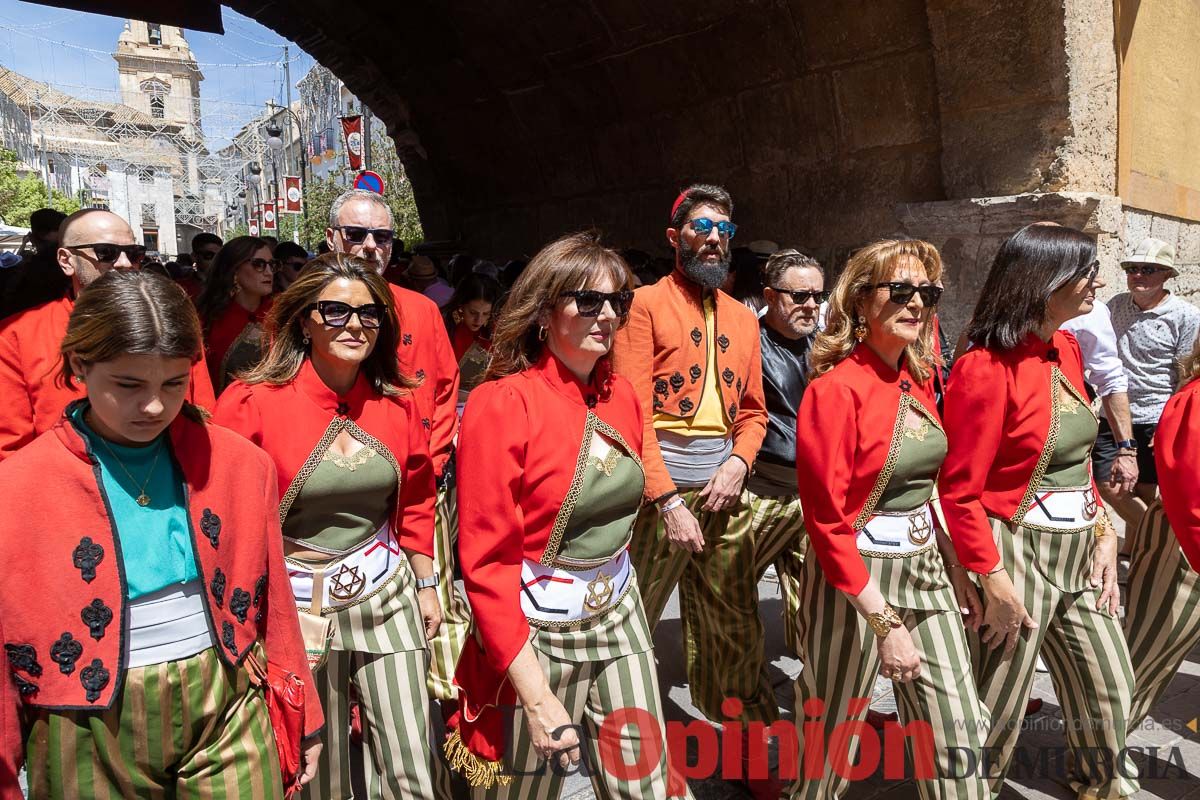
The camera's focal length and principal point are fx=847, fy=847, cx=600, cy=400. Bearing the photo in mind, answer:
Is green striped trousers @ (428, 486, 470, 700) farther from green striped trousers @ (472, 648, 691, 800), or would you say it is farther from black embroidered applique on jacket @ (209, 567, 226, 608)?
black embroidered applique on jacket @ (209, 567, 226, 608)

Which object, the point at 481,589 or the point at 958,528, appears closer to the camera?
the point at 481,589

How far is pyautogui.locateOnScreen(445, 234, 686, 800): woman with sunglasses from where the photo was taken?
2053 millimetres

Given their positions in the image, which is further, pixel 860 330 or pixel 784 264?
pixel 784 264

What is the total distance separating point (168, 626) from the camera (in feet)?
5.46

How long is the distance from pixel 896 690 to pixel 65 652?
222cm

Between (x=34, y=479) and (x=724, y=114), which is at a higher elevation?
(x=724, y=114)

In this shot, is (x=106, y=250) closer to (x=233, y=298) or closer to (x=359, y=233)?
(x=359, y=233)

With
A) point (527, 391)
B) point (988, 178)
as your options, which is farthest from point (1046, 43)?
point (527, 391)

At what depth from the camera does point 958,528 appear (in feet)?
8.38

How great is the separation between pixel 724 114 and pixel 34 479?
19.7 ft

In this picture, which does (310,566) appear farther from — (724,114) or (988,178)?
(724,114)

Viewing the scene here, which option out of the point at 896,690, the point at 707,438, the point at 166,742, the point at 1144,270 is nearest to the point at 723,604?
the point at 707,438

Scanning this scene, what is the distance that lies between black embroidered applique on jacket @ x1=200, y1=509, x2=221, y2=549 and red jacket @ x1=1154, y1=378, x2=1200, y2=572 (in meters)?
2.86

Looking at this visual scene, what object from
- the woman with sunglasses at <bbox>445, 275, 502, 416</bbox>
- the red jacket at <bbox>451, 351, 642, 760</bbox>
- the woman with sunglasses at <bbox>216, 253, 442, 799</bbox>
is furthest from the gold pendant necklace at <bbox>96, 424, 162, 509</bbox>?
the woman with sunglasses at <bbox>445, 275, 502, 416</bbox>
